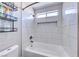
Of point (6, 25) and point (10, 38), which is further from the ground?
point (6, 25)

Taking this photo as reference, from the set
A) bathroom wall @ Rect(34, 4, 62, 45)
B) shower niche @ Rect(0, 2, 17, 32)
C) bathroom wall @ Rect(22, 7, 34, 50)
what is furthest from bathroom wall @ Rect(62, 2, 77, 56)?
shower niche @ Rect(0, 2, 17, 32)

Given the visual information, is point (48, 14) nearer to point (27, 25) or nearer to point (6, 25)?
point (27, 25)

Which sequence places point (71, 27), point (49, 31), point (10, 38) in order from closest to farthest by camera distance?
point (71, 27) < point (10, 38) < point (49, 31)

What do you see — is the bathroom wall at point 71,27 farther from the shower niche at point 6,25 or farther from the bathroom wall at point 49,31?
the shower niche at point 6,25

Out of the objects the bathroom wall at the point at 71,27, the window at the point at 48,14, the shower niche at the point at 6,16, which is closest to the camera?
the bathroom wall at the point at 71,27

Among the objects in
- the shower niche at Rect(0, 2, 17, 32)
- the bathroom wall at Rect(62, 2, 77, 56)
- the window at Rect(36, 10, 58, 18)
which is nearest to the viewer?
the bathroom wall at Rect(62, 2, 77, 56)

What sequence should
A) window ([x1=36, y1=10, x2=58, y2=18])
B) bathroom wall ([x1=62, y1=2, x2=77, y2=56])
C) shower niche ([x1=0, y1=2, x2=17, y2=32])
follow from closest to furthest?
bathroom wall ([x1=62, y1=2, x2=77, y2=56])
shower niche ([x1=0, y1=2, x2=17, y2=32])
window ([x1=36, y1=10, x2=58, y2=18])

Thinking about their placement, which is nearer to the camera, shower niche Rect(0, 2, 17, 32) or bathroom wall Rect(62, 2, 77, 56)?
bathroom wall Rect(62, 2, 77, 56)

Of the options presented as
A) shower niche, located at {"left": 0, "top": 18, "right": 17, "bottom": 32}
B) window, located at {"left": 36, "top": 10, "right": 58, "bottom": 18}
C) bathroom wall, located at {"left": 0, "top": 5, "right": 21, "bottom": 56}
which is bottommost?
bathroom wall, located at {"left": 0, "top": 5, "right": 21, "bottom": 56}

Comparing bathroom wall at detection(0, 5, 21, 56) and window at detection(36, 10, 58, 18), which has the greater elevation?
window at detection(36, 10, 58, 18)

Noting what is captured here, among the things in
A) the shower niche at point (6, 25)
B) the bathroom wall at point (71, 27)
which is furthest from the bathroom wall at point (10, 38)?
the bathroom wall at point (71, 27)

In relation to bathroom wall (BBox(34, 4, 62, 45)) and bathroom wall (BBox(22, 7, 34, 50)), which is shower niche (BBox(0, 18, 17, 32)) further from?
bathroom wall (BBox(34, 4, 62, 45))

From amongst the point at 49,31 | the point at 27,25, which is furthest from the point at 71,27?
the point at 27,25

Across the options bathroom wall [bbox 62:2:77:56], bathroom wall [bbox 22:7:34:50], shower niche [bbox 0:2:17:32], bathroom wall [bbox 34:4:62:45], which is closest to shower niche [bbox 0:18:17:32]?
shower niche [bbox 0:2:17:32]
